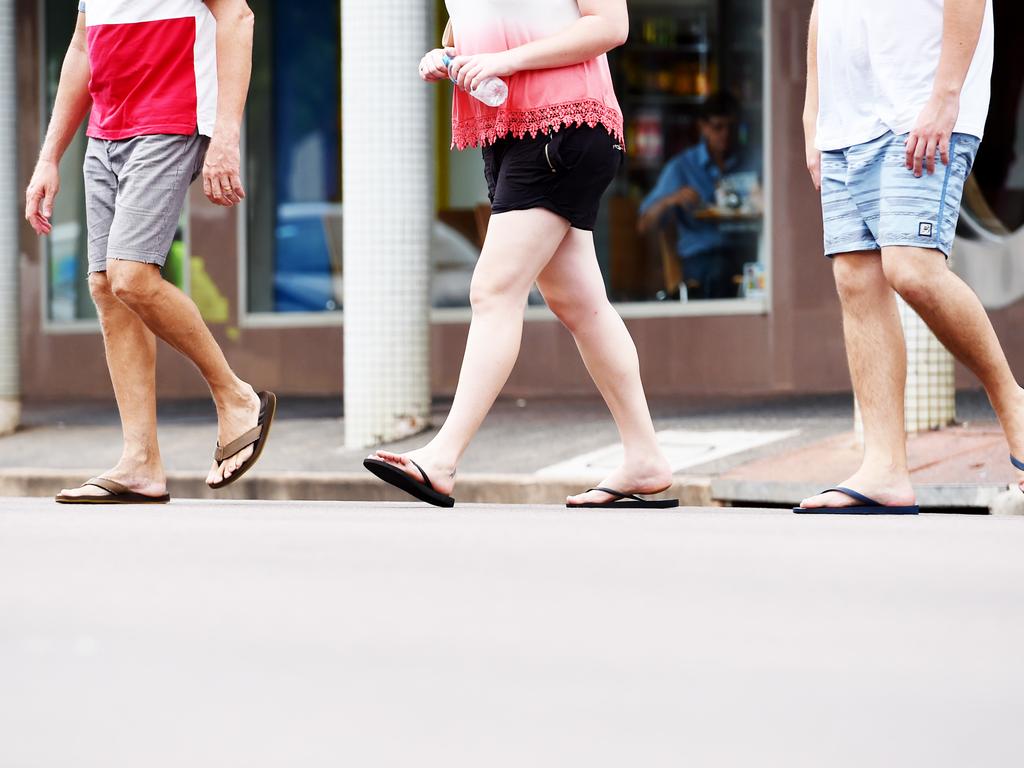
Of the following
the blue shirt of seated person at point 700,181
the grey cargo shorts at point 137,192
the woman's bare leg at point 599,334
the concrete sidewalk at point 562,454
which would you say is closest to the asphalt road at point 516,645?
the woman's bare leg at point 599,334

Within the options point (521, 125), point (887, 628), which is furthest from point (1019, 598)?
point (521, 125)

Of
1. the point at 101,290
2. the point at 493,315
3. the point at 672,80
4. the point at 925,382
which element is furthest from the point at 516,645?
the point at 672,80

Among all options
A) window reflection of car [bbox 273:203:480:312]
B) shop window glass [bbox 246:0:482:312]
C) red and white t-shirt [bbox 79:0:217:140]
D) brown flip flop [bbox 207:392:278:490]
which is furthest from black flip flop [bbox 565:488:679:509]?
shop window glass [bbox 246:0:482:312]

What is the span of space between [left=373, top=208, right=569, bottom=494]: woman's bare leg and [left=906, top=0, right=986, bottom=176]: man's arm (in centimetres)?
90

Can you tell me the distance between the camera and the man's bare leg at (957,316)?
4.41 meters

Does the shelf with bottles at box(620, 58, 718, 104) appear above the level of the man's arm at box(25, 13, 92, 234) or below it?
above

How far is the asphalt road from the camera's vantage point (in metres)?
2.23

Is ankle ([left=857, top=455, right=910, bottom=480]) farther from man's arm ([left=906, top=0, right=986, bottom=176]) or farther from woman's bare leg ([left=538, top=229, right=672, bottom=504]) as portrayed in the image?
man's arm ([left=906, top=0, right=986, bottom=176])

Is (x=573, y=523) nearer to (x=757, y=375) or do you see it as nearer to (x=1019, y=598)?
(x=1019, y=598)

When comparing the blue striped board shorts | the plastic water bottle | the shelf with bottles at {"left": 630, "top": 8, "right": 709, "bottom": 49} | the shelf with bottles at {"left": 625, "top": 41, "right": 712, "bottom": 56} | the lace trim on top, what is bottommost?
the blue striped board shorts

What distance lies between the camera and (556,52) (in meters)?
4.55

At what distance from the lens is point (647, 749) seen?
2186mm

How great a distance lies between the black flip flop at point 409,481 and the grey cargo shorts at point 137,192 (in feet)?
3.29

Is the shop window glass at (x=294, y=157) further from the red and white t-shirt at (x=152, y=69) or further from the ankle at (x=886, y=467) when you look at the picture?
the ankle at (x=886, y=467)
